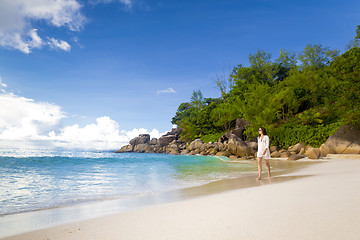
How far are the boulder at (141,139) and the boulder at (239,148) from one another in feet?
143

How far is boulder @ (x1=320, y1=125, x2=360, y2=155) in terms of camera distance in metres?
17.2

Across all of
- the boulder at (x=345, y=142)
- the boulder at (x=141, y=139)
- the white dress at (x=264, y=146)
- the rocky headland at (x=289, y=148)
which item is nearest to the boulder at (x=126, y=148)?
the boulder at (x=141, y=139)

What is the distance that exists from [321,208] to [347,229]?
898 mm

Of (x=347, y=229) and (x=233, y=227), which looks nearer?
(x=347, y=229)

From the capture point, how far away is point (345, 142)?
17.6m

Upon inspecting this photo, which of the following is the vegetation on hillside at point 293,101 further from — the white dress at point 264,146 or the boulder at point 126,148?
the boulder at point 126,148

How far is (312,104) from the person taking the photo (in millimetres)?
34094

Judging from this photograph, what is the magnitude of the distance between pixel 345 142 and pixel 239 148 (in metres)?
10.8

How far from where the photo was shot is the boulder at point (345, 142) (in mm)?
17188

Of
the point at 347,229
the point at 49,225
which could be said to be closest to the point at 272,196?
the point at 347,229

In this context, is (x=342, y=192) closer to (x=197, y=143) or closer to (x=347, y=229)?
(x=347, y=229)

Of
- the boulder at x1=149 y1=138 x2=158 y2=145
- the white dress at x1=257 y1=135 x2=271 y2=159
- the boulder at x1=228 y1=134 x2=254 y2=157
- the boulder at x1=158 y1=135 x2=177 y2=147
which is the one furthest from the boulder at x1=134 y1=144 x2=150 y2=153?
the white dress at x1=257 y1=135 x2=271 y2=159

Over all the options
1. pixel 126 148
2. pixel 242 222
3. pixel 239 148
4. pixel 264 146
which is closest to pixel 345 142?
pixel 239 148

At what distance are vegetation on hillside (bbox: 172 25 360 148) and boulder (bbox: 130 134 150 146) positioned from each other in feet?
51.8
